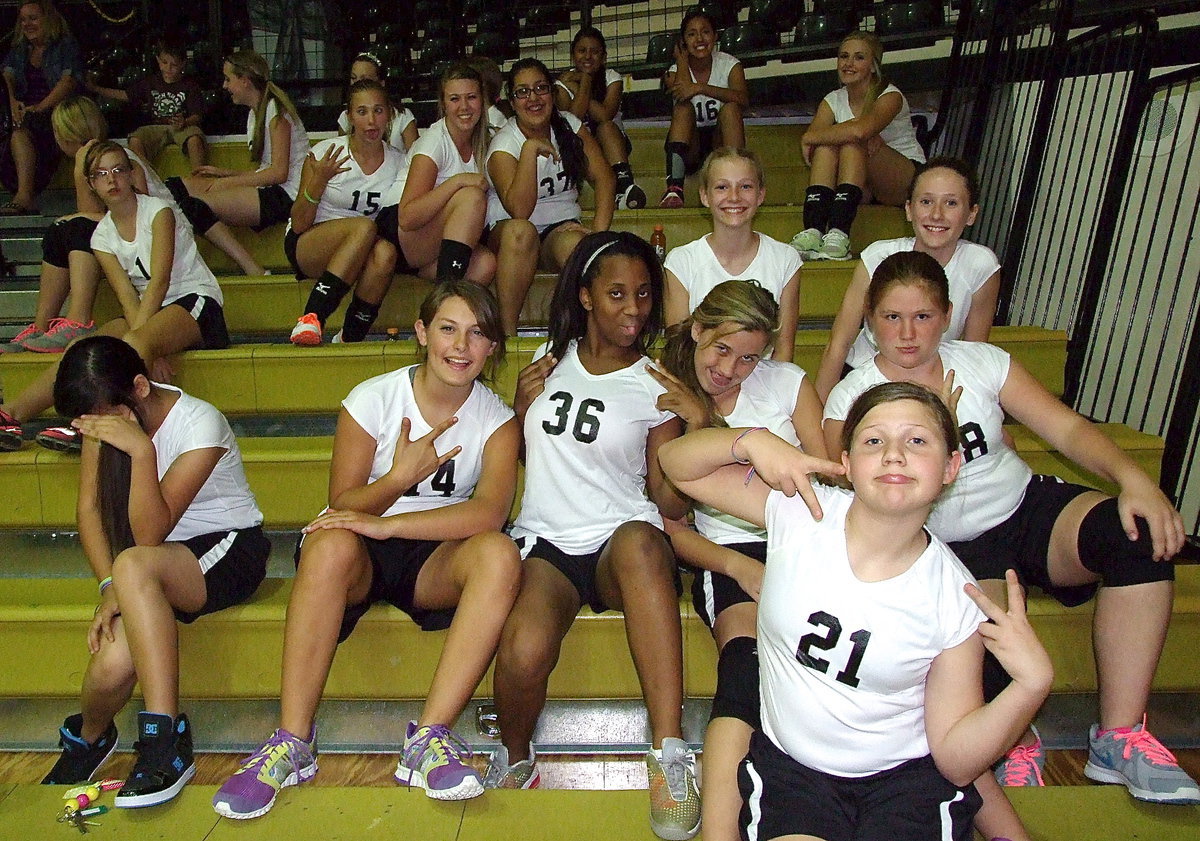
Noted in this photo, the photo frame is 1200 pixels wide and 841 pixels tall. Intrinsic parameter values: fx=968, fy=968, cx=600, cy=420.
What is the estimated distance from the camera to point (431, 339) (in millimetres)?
2020

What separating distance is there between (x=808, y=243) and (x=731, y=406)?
4.62ft

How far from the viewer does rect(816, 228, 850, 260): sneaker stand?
125 inches

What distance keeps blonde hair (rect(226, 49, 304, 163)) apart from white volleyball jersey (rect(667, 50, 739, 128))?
5.27ft

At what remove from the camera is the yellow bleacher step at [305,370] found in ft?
9.23

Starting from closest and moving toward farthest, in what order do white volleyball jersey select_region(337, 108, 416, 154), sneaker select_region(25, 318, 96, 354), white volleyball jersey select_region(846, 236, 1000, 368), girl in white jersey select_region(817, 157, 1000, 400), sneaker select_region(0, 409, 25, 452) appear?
girl in white jersey select_region(817, 157, 1000, 400), white volleyball jersey select_region(846, 236, 1000, 368), sneaker select_region(0, 409, 25, 452), sneaker select_region(25, 318, 96, 354), white volleyball jersey select_region(337, 108, 416, 154)

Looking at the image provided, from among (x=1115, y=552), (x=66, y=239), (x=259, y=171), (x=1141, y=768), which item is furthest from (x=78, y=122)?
(x=1141, y=768)

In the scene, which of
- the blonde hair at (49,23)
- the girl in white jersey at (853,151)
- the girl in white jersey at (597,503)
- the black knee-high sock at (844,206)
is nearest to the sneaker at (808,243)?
the girl in white jersey at (853,151)

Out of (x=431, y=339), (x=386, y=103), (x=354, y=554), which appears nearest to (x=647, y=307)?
(x=431, y=339)

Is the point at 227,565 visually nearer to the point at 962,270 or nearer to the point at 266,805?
the point at 266,805

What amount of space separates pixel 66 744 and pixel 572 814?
1058 mm

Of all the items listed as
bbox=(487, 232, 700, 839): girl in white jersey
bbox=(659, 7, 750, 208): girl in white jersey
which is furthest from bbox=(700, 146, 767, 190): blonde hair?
bbox=(659, 7, 750, 208): girl in white jersey

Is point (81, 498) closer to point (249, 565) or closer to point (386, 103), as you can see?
point (249, 565)

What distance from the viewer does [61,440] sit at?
2.50 meters

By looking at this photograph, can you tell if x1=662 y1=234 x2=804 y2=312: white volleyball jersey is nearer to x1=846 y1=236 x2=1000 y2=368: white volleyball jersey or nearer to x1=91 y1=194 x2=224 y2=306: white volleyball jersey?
x1=846 y1=236 x2=1000 y2=368: white volleyball jersey
